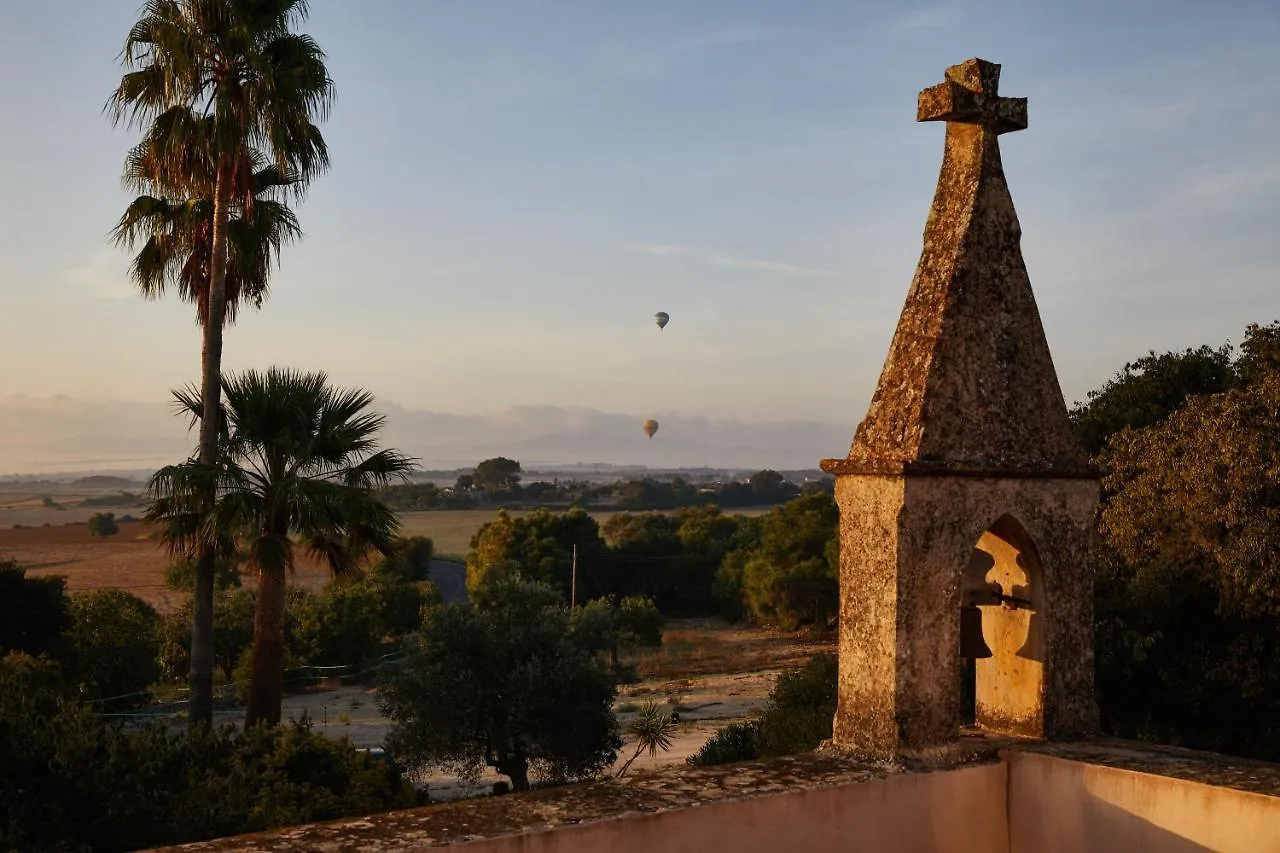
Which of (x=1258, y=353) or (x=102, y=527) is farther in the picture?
(x=102, y=527)

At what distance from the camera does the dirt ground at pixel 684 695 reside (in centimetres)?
2656

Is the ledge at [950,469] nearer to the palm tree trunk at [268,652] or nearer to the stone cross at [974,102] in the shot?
the stone cross at [974,102]

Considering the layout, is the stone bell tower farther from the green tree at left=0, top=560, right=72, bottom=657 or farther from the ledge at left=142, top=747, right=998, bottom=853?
the green tree at left=0, top=560, right=72, bottom=657

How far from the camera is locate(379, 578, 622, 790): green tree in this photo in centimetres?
2236

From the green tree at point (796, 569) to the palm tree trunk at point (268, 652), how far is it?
125 ft

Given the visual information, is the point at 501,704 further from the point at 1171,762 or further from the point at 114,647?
the point at 1171,762

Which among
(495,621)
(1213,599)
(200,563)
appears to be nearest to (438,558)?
(495,621)

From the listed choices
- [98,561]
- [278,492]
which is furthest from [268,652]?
[98,561]

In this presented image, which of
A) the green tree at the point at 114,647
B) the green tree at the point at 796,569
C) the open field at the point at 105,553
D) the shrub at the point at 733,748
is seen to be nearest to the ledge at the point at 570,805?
the shrub at the point at 733,748

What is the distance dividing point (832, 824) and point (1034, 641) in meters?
1.73

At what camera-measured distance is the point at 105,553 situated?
83.2 meters

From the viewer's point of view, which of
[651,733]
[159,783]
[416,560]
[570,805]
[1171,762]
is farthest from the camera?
[416,560]

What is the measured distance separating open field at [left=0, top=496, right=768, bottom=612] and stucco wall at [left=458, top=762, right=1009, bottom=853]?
49.1 meters

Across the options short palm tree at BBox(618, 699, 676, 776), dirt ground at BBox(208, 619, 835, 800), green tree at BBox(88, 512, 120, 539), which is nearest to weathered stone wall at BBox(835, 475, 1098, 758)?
dirt ground at BBox(208, 619, 835, 800)
